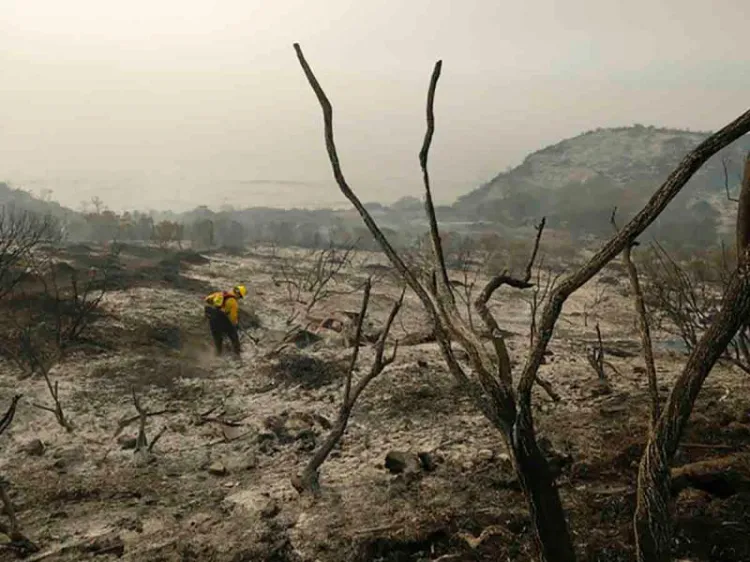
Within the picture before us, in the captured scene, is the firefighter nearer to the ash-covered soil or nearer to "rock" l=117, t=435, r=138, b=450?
the ash-covered soil

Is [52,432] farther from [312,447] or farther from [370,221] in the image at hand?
[370,221]

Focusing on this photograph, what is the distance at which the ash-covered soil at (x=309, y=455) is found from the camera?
375 centimetres

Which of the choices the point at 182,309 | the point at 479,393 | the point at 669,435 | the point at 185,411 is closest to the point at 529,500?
the point at 479,393

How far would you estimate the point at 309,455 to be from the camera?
18.5 feet

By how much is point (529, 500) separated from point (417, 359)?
6.74 meters

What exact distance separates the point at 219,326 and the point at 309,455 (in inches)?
183

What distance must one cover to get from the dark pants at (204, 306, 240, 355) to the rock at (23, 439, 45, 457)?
3.90 metres

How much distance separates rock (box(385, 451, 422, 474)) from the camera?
5.05 m

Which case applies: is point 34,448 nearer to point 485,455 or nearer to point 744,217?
point 485,455

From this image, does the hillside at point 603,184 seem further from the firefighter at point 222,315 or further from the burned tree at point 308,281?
the firefighter at point 222,315

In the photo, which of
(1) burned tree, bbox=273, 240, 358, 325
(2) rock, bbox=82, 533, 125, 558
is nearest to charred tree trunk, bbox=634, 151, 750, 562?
(2) rock, bbox=82, 533, 125, 558

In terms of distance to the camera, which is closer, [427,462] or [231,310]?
[427,462]

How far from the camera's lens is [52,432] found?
6.37 meters

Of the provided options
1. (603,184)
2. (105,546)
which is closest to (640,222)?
(105,546)
